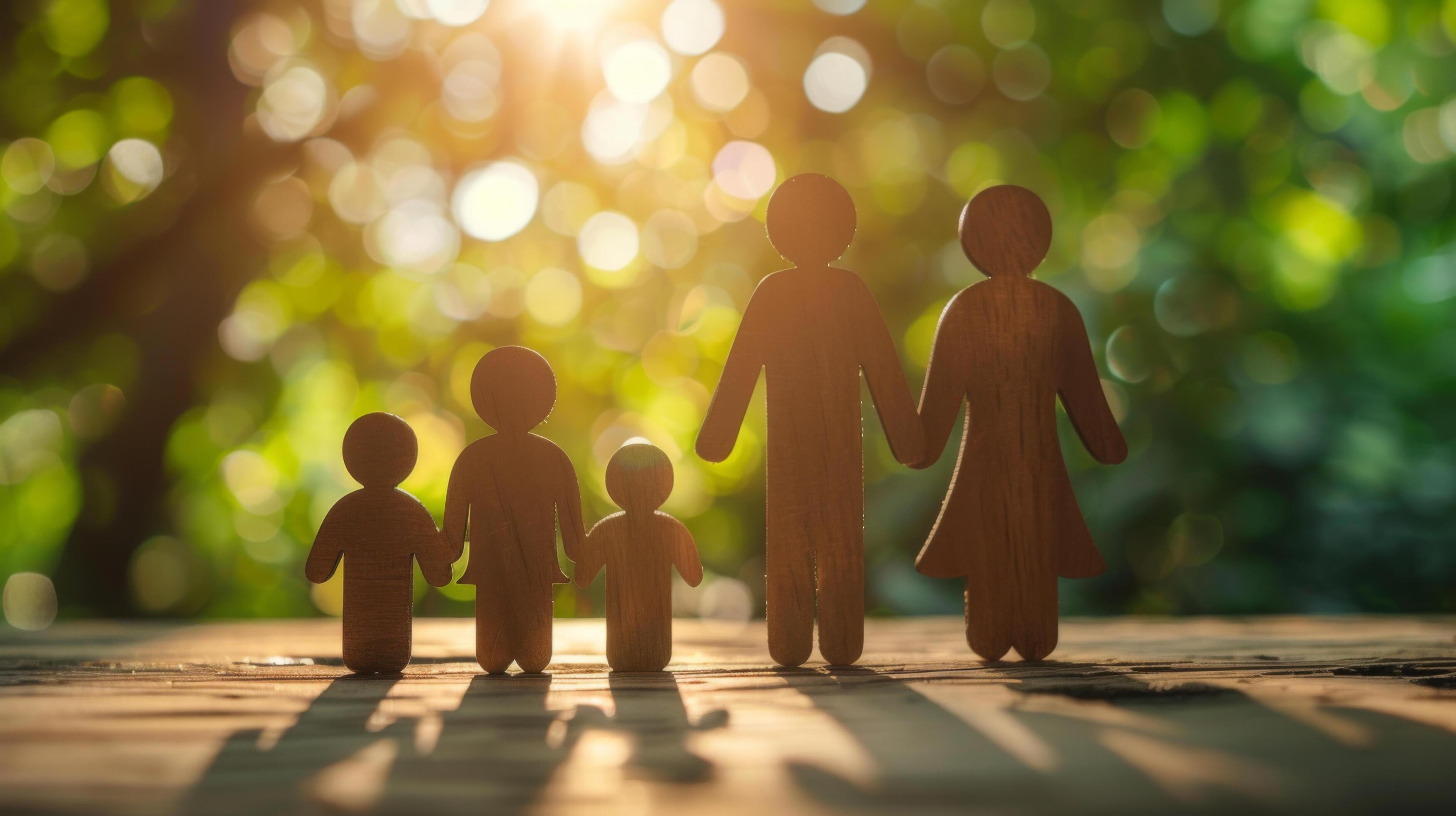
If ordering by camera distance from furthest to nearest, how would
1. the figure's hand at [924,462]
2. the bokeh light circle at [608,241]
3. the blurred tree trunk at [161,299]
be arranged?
the bokeh light circle at [608,241] < the blurred tree trunk at [161,299] < the figure's hand at [924,462]

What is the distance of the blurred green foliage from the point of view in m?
3.81

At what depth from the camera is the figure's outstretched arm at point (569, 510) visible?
1262 mm

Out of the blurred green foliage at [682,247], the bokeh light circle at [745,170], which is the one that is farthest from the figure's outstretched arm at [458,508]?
the bokeh light circle at [745,170]

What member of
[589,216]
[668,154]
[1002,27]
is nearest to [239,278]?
[589,216]

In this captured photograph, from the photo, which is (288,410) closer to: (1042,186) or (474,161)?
(474,161)

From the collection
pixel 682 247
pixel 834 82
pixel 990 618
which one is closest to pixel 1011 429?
pixel 990 618

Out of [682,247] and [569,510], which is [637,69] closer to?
[682,247]

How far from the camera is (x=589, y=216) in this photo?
5.60 m

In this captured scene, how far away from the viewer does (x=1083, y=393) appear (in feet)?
4.61

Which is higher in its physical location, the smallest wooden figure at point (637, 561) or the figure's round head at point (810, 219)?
the figure's round head at point (810, 219)

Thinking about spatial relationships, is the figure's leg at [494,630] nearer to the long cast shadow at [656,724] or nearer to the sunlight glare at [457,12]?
the long cast shadow at [656,724]

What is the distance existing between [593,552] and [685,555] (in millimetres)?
118

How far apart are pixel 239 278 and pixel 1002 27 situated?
11.9 ft

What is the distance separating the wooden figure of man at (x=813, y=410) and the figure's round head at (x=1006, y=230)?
0.17 m
